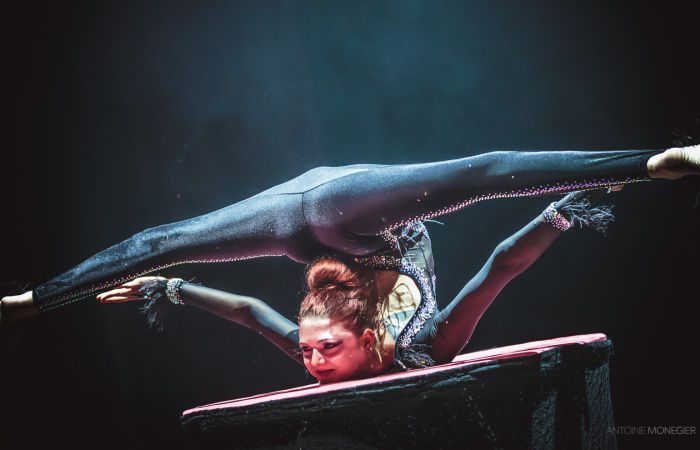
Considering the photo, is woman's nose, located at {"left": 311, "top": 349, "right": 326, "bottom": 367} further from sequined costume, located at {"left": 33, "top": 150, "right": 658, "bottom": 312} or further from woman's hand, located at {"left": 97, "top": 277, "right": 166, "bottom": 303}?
woman's hand, located at {"left": 97, "top": 277, "right": 166, "bottom": 303}

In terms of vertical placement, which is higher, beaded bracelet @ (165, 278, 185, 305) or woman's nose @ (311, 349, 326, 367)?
beaded bracelet @ (165, 278, 185, 305)

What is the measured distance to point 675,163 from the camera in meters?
1.23

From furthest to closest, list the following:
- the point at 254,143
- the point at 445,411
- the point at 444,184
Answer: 1. the point at 254,143
2. the point at 444,184
3. the point at 445,411

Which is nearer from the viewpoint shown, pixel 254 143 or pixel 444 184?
pixel 444 184

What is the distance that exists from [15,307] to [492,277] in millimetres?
1593

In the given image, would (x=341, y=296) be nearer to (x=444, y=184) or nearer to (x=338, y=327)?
(x=338, y=327)

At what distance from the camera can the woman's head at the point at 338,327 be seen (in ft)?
5.11

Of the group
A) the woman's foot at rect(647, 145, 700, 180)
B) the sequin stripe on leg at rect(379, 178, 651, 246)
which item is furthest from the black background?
the woman's foot at rect(647, 145, 700, 180)

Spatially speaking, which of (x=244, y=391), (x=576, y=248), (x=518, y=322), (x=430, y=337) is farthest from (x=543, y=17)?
(x=244, y=391)

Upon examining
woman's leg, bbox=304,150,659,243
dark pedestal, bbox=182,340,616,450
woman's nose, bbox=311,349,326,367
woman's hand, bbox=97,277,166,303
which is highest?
woman's leg, bbox=304,150,659,243

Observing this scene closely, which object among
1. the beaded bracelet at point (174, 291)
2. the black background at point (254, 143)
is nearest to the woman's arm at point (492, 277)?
the black background at point (254, 143)

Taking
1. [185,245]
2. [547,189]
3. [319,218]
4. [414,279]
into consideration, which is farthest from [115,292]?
[547,189]

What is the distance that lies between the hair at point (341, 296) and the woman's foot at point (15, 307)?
0.93m

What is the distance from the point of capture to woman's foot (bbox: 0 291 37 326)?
1771 mm
